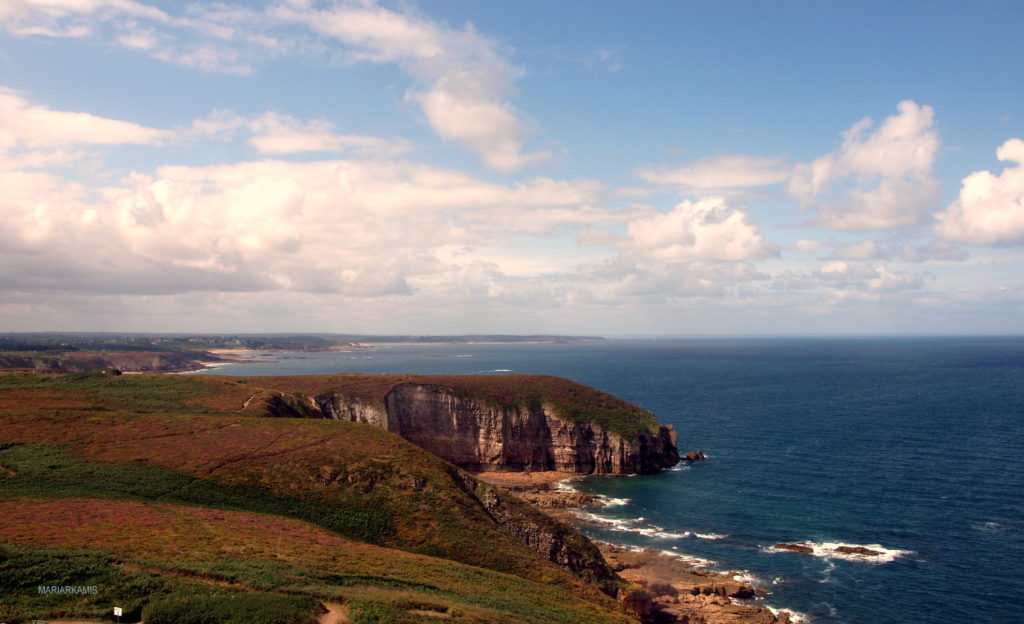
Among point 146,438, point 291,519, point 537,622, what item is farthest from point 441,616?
point 146,438

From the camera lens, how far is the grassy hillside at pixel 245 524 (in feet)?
88.9

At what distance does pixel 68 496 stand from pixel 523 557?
34155 mm

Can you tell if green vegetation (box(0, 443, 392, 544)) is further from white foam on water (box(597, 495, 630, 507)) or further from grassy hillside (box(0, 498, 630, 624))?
white foam on water (box(597, 495, 630, 507))

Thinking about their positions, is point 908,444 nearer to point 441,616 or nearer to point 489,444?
point 489,444

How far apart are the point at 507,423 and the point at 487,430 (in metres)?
3.84

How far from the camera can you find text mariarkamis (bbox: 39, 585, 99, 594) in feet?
81.7

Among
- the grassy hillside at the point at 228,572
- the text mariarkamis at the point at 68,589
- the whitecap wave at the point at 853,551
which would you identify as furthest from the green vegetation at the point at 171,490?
the whitecap wave at the point at 853,551

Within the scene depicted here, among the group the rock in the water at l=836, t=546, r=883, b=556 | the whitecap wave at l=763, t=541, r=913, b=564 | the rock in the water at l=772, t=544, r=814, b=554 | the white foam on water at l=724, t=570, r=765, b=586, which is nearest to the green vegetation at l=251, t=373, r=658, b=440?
the rock in the water at l=772, t=544, r=814, b=554

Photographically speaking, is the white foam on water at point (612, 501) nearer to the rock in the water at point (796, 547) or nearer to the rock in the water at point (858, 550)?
the rock in the water at point (796, 547)

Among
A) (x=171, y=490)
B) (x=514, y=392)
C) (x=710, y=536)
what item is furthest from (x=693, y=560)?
(x=514, y=392)

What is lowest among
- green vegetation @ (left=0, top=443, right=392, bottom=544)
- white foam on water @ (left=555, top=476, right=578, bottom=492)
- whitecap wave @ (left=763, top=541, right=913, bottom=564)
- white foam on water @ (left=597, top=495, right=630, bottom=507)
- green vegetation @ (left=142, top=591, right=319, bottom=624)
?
white foam on water @ (left=555, top=476, right=578, bottom=492)

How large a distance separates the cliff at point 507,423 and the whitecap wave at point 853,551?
37.0m

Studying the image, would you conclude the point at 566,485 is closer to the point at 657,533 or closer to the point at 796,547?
the point at 657,533

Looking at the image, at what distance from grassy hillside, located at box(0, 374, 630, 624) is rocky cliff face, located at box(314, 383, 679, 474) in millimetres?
34862
